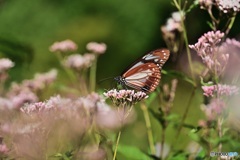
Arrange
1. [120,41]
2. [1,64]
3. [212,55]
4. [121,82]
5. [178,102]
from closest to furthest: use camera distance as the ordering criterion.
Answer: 1. [212,55]
2. [121,82]
3. [1,64]
4. [178,102]
5. [120,41]

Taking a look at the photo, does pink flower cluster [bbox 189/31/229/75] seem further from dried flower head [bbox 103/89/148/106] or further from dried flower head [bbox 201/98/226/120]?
dried flower head [bbox 103/89/148/106]

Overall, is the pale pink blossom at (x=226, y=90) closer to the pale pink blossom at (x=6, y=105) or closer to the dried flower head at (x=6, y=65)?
the pale pink blossom at (x=6, y=105)

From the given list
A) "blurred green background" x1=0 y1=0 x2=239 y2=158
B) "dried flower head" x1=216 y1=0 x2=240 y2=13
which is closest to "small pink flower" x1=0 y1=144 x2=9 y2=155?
"dried flower head" x1=216 y1=0 x2=240 y2=13

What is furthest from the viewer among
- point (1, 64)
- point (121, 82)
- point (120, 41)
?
point (120, 41)

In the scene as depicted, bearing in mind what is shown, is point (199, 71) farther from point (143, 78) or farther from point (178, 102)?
point (178, 102)

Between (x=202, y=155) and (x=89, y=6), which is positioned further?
(x=89, y=6)

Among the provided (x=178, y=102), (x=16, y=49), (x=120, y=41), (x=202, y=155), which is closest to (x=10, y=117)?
(x=202, y=155)

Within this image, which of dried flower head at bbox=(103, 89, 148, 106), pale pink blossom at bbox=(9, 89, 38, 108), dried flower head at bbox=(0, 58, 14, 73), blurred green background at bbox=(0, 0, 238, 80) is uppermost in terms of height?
dried flower head at bbox=(0, 58, 14, 73)
